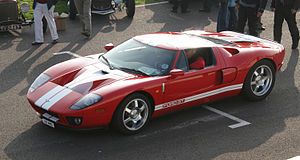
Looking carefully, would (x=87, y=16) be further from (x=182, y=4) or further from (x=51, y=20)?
(x=182, y=4)

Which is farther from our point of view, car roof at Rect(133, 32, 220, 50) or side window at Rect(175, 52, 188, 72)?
car roof at Rect(133, 32, 220, 50)

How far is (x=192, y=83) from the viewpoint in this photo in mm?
6773

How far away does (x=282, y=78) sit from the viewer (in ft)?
29.5

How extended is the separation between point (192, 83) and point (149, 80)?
0.80m

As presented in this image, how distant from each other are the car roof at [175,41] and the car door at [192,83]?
0.18 meters

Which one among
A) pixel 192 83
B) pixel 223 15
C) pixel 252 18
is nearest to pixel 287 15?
pixel 252 18

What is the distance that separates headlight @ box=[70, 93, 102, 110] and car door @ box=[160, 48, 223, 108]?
1.09 metres

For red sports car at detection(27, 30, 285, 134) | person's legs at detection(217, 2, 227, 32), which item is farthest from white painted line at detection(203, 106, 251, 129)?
person's legs at detection(217, 2, 227, 32)

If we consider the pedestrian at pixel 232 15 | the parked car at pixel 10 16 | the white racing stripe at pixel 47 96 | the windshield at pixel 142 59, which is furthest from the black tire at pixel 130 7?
the white racing stripe at pixel 47 96

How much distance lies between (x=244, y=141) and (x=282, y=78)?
3198 millimetres

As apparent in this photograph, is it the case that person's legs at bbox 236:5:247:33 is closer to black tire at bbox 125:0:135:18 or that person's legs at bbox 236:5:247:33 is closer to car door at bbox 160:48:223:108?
black tire at bbox 125:0:135:18

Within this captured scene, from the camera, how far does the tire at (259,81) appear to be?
24.6ft

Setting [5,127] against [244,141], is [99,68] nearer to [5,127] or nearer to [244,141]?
[5,127]

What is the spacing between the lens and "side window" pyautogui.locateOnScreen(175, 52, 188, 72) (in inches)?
265
